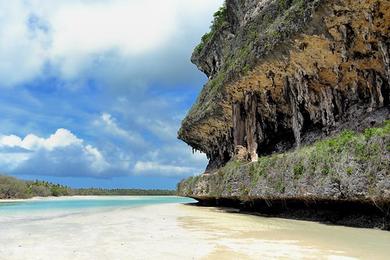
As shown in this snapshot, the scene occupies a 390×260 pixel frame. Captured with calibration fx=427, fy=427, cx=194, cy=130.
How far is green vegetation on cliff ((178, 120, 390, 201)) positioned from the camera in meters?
11.6

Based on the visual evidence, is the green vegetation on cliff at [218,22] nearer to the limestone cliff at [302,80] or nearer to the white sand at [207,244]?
the limestone cliff at [302,80]

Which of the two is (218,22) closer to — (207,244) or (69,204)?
(69,204)

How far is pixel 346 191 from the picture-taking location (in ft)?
40.9

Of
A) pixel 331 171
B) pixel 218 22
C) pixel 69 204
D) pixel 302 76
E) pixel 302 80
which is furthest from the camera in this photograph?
pixel 69 204

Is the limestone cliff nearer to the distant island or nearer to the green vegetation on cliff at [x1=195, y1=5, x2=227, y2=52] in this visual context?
the green vegetation on cliff at [x1=195, y1=5, x2=227, y2=52]

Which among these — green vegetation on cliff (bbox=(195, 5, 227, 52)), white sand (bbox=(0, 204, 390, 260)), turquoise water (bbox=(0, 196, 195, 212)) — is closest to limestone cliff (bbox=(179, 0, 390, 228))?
white sand (bbox=(0, 204, 390, 260))

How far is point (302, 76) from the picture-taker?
787 inches

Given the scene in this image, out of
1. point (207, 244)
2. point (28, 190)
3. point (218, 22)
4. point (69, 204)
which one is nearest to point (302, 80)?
point (207, 244)

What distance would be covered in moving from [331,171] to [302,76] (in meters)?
7.78

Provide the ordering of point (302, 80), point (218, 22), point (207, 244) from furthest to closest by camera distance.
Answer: point (218, 22) < point (302, 80) < point (207, 244)

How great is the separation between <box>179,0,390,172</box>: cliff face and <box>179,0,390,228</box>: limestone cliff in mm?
37

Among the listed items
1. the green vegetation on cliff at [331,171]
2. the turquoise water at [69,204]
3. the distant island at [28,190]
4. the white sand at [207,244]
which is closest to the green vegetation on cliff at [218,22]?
the turquoise water at [69,204]

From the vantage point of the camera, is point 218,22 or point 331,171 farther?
point 218,22

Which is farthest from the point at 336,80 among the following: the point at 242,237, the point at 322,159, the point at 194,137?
the point at 194,137
